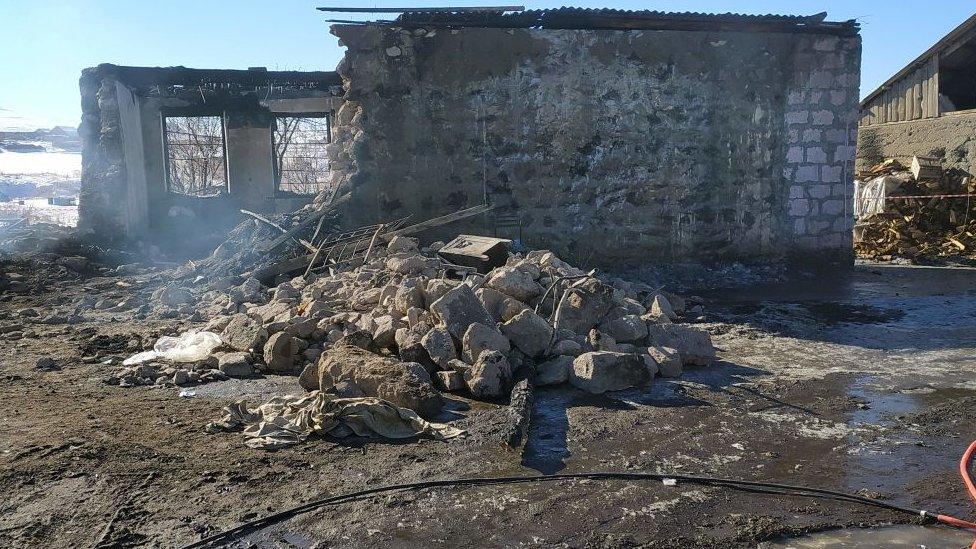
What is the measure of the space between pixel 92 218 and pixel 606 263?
32.3ft

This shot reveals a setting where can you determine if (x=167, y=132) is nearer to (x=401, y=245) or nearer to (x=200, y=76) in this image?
(x=200, y=76)

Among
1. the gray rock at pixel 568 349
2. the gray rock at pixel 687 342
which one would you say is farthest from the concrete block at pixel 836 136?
the gray rock at pixel 568 349

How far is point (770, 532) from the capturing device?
3.11 m

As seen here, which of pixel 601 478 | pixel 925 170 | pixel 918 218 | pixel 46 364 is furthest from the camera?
pixel 925 170

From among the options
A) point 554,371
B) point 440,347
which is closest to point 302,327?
point 440,347

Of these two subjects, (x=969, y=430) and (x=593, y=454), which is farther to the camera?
(x=969, y=430)

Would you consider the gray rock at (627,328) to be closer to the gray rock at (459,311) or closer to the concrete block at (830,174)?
the gray rock at (459,311)

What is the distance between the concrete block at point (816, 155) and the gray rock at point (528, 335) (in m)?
6.33

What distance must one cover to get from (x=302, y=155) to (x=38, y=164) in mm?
7709

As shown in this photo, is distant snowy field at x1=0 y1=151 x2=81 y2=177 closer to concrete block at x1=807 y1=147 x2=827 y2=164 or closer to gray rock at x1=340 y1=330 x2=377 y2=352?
gray rock at x1=340 y1=330 x2=377 y2=352

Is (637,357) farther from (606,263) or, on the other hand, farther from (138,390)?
(606,263)

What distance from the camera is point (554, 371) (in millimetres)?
5277

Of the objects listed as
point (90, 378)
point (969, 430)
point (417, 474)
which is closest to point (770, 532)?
point (417, 474)

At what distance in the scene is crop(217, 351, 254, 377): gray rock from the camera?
5.64 metres
